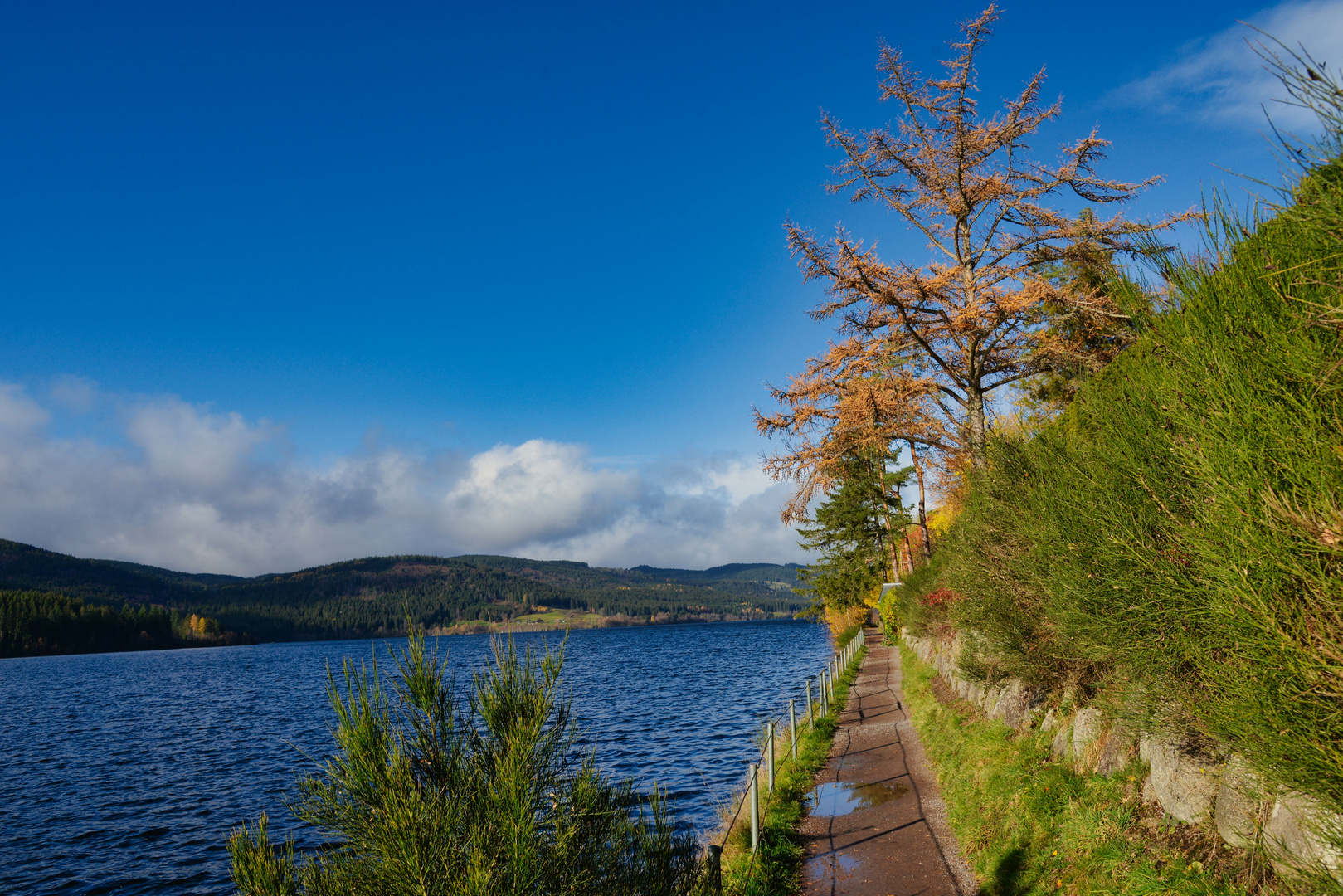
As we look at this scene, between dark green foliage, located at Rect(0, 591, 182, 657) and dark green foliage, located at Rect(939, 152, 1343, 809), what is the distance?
17209 cm

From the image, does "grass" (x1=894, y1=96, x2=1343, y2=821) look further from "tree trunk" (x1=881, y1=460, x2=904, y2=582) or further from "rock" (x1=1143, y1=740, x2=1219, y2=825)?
"tree trunk" (x1=881, y1=460, x2=904, y2=582)

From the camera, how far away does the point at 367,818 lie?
13.4 feet

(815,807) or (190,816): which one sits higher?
(815,807)

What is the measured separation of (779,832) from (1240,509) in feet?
28.9

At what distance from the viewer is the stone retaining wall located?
11.5 ft

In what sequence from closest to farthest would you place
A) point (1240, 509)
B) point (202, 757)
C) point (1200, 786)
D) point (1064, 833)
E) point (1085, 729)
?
point (1240, 509) → point (1200, 786) → point (1064, 833) → point (1085, 729) → point (202, 757)

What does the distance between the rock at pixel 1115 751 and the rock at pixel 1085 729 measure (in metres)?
0.30

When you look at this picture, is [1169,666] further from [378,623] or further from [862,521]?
[378,623]

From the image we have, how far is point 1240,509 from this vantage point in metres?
3.09

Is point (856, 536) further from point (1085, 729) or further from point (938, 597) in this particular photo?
point (1085, 729)

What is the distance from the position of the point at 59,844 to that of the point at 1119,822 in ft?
83.0

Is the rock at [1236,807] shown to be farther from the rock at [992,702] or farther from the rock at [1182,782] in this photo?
the rock at [992,702]

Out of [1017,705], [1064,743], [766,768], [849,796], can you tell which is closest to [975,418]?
[1017,705]

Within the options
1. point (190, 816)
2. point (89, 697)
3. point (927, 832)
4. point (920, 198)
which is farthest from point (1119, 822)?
point (89, 697)
